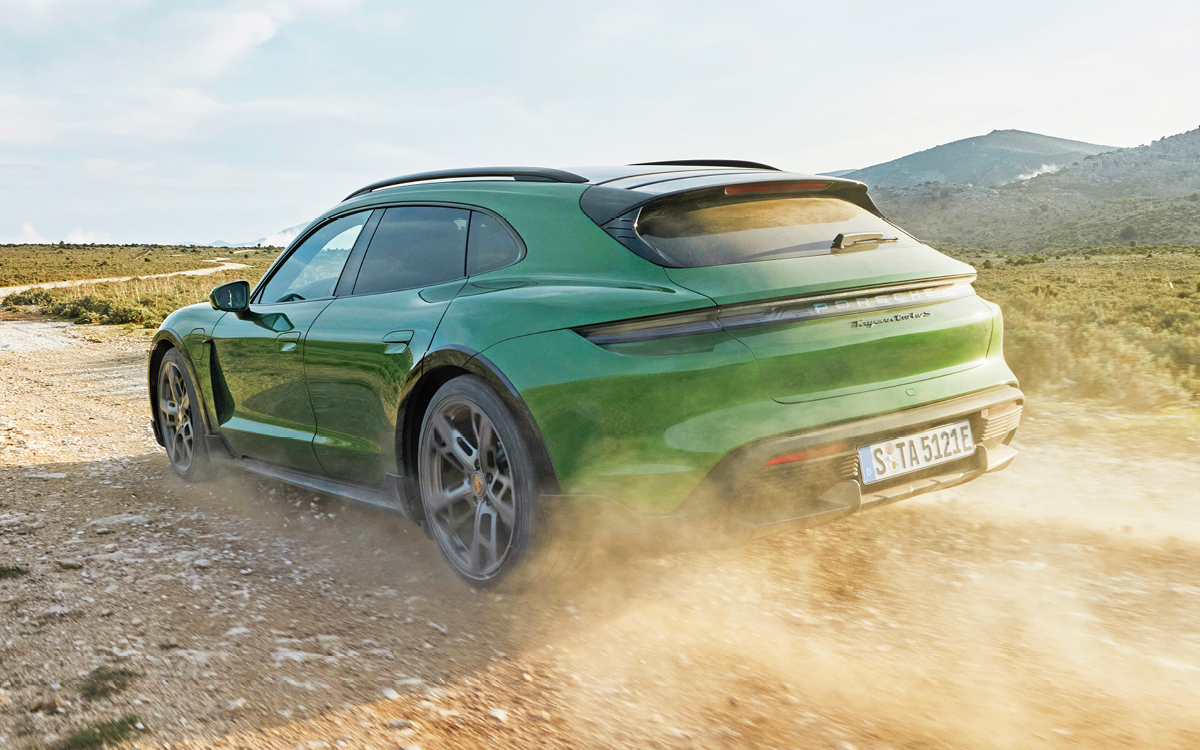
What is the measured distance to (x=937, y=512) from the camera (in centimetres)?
425

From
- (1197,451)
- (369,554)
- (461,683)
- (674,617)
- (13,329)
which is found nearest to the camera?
(461,683)

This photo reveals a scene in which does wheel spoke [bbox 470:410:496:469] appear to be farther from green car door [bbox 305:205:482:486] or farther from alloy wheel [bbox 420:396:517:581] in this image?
green car door [bbox 305:205:482:486]

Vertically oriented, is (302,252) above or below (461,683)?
above

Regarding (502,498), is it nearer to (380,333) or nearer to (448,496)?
(448,496)

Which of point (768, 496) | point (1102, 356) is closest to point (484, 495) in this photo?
point (768, 496)

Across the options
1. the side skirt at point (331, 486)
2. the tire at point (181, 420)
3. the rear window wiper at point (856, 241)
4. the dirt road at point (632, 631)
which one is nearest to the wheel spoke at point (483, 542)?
the dirt road at point (632, 631)

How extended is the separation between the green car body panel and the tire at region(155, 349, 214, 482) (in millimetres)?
1716

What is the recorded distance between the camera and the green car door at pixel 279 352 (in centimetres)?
420

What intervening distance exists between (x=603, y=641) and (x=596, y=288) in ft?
3.84

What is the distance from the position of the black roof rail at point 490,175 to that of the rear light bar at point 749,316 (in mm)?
868

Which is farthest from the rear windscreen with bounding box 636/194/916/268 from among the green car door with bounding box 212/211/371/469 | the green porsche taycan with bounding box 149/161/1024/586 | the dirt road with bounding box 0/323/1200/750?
the green car door with bounding box 212/211/371/469

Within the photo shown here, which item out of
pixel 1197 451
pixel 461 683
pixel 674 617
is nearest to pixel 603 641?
pixel 674 617

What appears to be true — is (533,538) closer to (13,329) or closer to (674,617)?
(674,617)

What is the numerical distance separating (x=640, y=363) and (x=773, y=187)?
0.98 metres
